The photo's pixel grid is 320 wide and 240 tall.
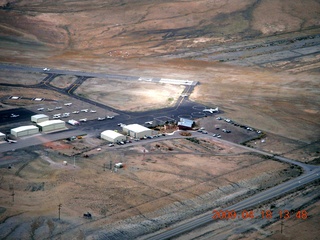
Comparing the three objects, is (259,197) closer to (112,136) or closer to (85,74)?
(112,136)

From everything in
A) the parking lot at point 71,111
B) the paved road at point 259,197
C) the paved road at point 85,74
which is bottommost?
the paved road at point 259,197

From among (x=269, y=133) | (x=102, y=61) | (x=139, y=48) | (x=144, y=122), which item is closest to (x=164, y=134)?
(x=144, y=122)

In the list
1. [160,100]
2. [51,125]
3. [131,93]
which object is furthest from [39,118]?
[160,100]

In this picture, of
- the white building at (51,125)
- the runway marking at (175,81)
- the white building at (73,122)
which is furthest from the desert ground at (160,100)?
the white building at (73,122)

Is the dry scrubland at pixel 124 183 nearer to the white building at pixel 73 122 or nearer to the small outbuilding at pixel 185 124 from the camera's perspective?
the small outbuilding at pixel 185 124

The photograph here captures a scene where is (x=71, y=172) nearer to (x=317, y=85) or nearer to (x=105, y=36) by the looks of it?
(x=317, y=85)
